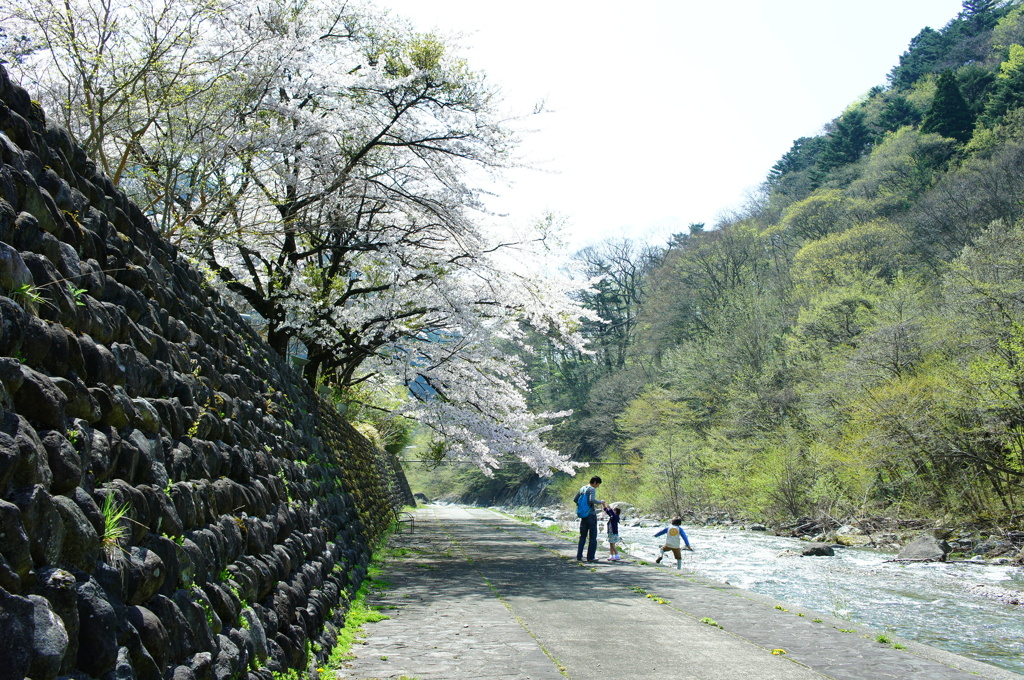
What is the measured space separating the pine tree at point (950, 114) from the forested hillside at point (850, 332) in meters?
0.11

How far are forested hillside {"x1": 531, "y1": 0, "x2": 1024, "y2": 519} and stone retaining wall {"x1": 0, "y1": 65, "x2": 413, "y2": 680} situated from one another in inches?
656

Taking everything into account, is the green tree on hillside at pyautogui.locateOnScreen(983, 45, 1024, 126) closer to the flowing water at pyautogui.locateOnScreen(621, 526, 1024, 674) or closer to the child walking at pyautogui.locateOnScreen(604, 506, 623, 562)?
the flowing water at pyautogui.locateOnScreen(621, 526, 1024, 674)

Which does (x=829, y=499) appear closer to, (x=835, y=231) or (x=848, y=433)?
(x=848, y=433)

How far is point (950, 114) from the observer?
41500 mm

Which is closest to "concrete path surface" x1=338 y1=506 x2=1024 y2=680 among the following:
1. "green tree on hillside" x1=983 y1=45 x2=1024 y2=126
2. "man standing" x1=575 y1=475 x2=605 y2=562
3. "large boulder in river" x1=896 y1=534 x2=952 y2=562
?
"man standing" x1=575 y1=475 x2=605 y2=562

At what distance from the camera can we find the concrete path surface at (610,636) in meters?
5.34

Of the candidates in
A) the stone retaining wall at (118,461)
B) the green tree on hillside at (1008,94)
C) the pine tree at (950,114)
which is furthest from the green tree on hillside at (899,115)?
the stone retaining wall at (118,461)

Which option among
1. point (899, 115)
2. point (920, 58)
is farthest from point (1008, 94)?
point (920, 58)

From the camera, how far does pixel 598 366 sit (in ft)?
176

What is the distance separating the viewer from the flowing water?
8.30 m

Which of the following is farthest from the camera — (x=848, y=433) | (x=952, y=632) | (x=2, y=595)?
(x=848, y=433)

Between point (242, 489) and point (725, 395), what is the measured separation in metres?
32.6

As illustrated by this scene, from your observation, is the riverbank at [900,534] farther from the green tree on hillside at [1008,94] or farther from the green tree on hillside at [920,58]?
the green tree on hillside at [920,58]

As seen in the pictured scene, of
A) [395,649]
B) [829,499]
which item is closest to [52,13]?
[395,649]
